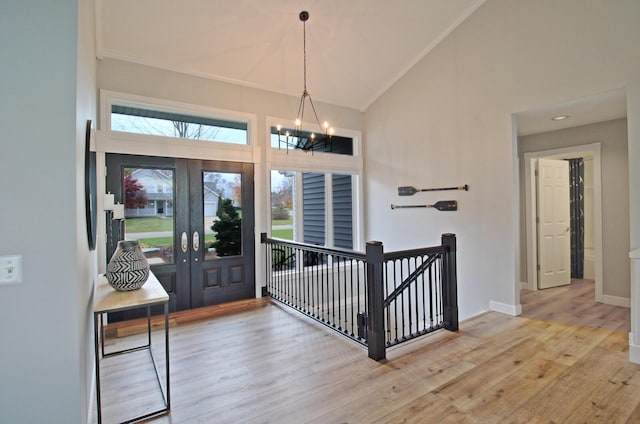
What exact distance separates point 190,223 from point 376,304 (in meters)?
2.84

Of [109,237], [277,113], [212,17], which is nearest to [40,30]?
[212,17]

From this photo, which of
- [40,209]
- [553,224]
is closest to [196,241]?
[40,209]

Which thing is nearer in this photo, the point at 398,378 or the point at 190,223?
the point at 398,378

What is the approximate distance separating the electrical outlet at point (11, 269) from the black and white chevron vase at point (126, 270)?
101 centimetres

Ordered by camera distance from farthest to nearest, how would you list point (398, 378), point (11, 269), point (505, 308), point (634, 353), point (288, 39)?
point (288, 39) → point (505, 308) → point (634, 353) → point (398, 378) → point (11, 269)

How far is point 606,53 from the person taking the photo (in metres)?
3.29

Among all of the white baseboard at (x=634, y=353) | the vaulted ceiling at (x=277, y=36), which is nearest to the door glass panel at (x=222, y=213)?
the vaulted ceiling at (x=277, y=36)

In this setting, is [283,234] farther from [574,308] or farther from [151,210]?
[574,308]

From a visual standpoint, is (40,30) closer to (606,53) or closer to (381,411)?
(381,411)

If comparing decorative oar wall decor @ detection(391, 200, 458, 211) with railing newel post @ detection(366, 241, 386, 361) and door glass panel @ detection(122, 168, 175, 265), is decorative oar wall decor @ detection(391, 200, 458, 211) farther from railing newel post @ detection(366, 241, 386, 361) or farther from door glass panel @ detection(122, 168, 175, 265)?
door glass panel @ detection(122, 168, 175, 265)

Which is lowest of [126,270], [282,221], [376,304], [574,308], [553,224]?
[574,308]

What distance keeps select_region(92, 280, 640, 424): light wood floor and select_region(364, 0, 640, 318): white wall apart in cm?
115

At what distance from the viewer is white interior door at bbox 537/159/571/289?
17.6ft

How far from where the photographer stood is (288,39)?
13.9 ft
